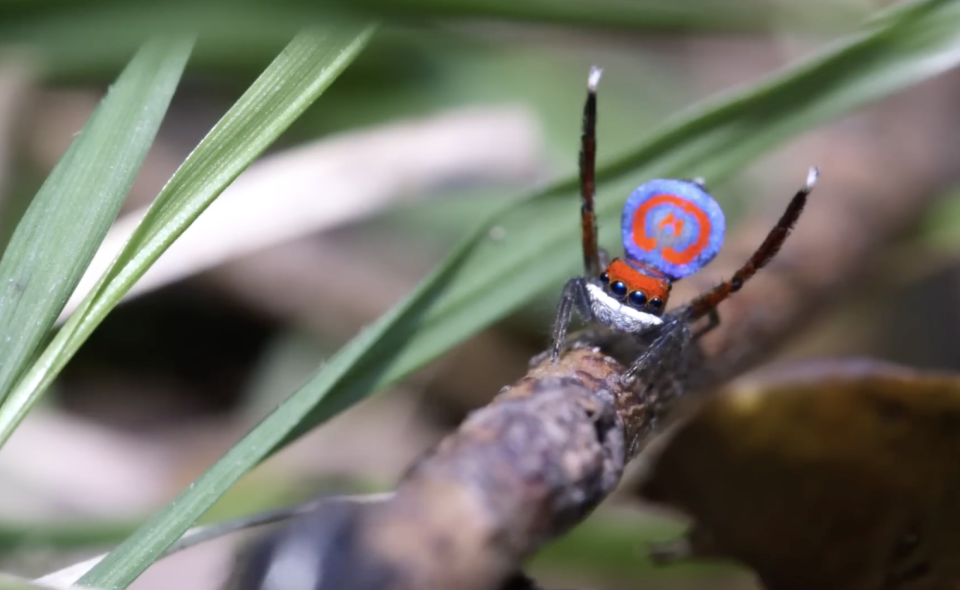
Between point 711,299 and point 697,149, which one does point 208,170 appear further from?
point 697,149

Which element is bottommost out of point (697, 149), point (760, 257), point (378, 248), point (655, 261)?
point (760, 257)

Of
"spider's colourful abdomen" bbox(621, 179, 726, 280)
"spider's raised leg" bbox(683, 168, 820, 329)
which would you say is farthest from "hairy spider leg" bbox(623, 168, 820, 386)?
"spider's colourful abdomen" bbox(621, 179, 726, 280)

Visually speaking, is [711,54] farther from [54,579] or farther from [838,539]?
[54,579]

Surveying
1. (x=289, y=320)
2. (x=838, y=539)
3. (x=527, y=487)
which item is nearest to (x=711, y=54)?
(x=289, y=320)

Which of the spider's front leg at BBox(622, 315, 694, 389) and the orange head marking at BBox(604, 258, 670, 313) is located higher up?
the orange head marking at BBox(604, 258, 670, 313)

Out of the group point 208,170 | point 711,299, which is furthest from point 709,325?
point 208,170

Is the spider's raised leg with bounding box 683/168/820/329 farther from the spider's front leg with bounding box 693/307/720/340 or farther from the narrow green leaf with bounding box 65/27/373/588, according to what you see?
the narrow green leaf with bounding box 65/27/373/588
